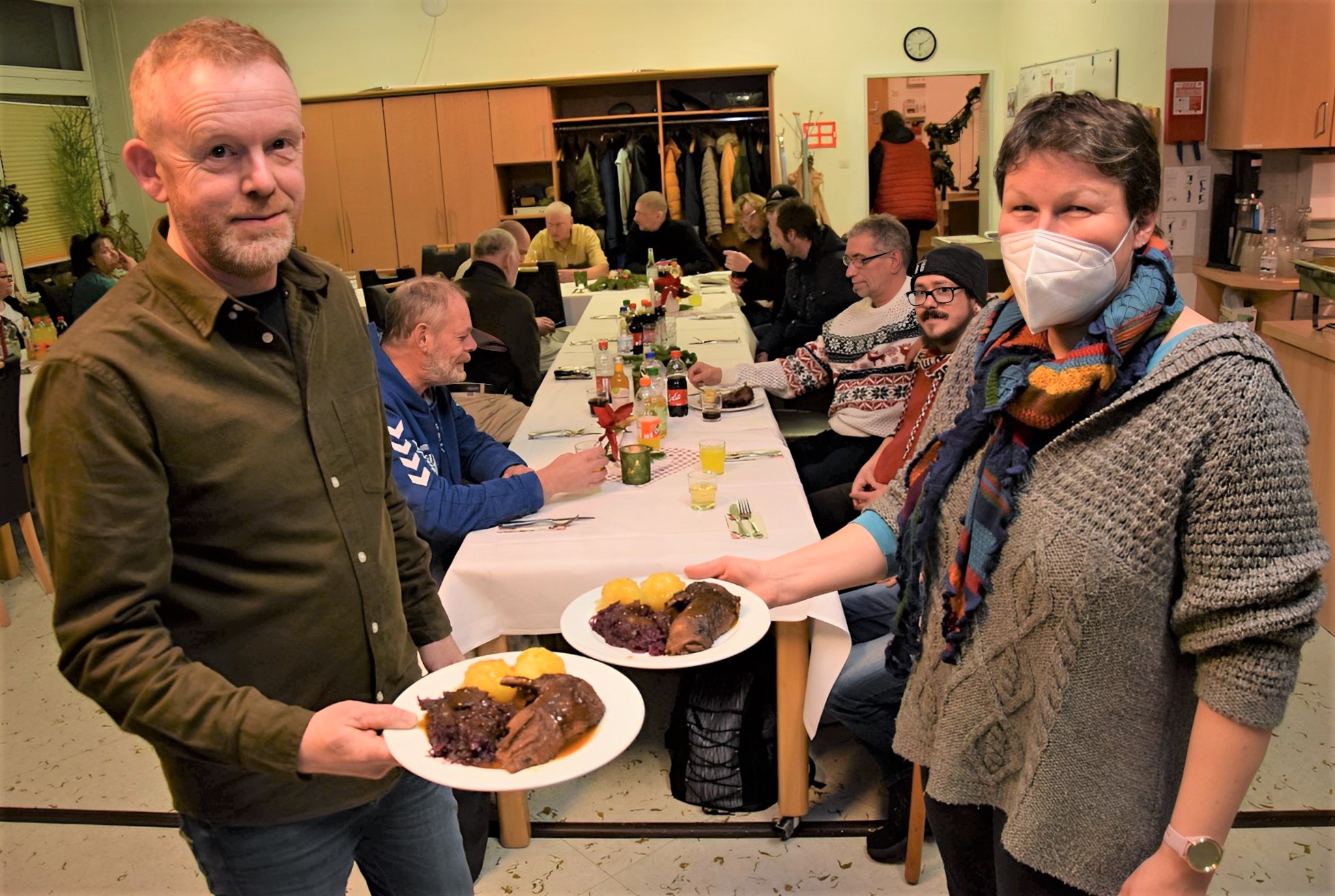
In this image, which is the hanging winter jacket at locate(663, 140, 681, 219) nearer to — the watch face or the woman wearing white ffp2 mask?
the woman wearing white ffp2 mask

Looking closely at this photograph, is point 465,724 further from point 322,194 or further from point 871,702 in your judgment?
point 322,194

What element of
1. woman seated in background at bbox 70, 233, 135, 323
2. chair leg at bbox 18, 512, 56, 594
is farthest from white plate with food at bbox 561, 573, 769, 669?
woman seated in background at bbox 70, 233, 135, 323

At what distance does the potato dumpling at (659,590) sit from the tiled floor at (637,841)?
0.93 meters

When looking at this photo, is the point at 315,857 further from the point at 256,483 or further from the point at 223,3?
the point at 223,3

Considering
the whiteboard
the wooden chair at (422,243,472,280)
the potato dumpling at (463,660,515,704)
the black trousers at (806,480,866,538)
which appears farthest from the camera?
the wooden chair at (422,243,472,280)

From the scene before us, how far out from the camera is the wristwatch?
1.11m

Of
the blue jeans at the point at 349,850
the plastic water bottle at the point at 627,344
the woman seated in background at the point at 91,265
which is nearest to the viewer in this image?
the blue jeans at the point at 349,850

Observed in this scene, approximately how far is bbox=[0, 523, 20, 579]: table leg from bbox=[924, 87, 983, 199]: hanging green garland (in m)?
7.33

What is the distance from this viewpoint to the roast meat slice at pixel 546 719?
126 centimetres

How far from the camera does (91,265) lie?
5941mm

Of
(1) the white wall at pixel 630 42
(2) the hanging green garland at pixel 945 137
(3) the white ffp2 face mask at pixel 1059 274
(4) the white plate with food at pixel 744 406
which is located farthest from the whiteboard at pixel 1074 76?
(3) the white ffp2 face mask at pixel 1059 274

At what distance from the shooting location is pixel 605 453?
265 cm

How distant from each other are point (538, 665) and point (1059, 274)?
856 mm

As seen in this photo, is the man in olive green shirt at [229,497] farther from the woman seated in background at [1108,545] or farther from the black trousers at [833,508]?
the black trousers at [833,508]
